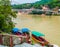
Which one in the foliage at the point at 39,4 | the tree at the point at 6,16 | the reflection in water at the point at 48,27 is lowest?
the foliage at the point at 39,4

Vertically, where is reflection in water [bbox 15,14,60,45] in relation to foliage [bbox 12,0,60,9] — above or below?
above

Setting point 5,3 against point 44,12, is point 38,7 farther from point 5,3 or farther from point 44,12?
point 5,3

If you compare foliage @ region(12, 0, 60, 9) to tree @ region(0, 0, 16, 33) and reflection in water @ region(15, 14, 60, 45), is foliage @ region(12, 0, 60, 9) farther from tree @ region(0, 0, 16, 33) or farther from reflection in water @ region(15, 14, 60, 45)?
tree @ region(0, 0, 16, 33)

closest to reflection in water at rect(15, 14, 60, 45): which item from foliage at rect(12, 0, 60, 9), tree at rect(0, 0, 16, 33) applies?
tree at rect(0, 0, 16, 33)

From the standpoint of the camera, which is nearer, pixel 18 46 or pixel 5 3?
pixel 18 46

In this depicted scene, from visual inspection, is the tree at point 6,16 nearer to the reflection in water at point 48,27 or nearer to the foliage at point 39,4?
the reflection in water at point 48,27

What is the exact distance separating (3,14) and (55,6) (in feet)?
71.1

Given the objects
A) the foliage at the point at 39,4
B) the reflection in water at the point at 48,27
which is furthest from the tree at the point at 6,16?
the foliage at the point at 39,4

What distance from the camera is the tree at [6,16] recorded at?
6.11 metres

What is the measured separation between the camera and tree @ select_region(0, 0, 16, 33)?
6.11 meters

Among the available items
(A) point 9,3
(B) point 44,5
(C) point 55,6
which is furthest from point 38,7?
(A) point 9,3

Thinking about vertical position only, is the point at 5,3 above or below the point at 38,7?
above

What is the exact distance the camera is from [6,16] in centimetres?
627

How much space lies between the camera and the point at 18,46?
5.48m
